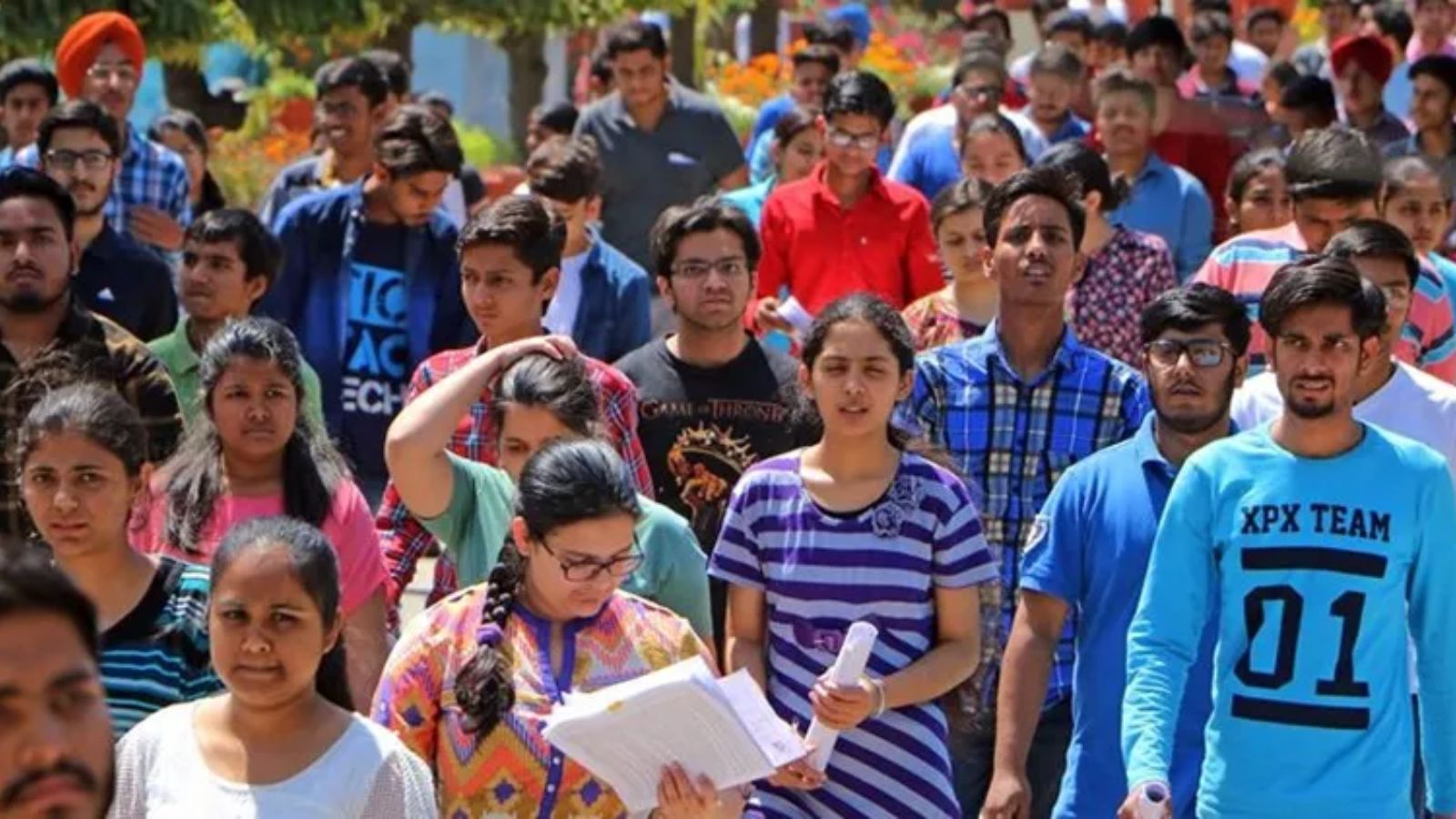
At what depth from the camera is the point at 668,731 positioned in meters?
5.65

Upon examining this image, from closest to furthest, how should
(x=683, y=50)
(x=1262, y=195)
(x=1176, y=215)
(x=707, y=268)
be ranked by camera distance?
(x=707, y=268) → (x=1262, y=195) → (x=1176, y=215) → (x=683, y=50)

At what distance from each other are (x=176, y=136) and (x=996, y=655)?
8809 millimetres

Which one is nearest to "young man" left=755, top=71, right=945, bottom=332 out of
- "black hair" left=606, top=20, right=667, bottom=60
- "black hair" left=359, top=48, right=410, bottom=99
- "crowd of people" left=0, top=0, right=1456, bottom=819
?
"crowd of people" left=0, top=0, right=1456, bottom=819

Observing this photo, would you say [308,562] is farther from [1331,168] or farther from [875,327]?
[1331,168]

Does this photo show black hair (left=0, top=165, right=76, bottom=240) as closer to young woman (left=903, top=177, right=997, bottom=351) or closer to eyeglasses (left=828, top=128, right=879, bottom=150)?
young woman (left=903, top=177, right=997, bottom=351)

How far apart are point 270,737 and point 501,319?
2.77m

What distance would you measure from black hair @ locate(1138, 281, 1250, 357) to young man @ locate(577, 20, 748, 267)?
691 centimetres

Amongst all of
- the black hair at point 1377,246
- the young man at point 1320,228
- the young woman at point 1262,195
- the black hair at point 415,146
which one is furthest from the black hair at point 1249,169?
the black hair at point 1377,246

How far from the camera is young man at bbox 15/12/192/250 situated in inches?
456

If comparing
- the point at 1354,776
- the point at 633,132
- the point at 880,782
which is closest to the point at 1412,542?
the point at 1354,776

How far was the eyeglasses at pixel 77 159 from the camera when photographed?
32.8ft

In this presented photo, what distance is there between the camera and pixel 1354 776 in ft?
20.2

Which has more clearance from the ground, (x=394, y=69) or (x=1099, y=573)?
(x=394, y=69)

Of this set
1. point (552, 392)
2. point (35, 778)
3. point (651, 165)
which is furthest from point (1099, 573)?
point (651, 165)
